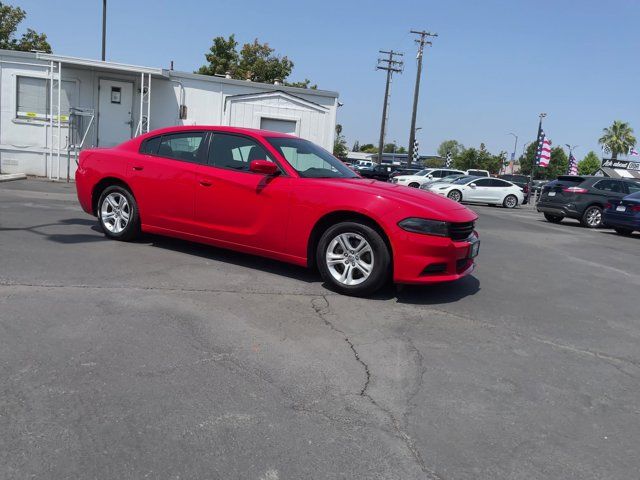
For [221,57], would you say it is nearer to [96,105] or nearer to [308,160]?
[96,105]

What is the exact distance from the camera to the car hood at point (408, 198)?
5297mm

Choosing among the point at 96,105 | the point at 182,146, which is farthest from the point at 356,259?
the point at 96,105

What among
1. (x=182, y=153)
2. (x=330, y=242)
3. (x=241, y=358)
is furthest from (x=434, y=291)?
(x=182, y=153)

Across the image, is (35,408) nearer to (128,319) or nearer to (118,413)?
(118,413)

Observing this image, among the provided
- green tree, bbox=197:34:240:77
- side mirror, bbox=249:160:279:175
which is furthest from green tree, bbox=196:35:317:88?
side mirror, bbox=249:160:279:175

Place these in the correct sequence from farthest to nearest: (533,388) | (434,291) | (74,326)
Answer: (434,291) < (74,326) < (533,388)

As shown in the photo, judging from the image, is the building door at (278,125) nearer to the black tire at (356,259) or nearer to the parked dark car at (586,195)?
the parked dark car at (586,195)

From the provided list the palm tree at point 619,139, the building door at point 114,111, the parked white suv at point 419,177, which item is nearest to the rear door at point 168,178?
the building door at point 114,111

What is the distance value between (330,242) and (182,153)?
232cm

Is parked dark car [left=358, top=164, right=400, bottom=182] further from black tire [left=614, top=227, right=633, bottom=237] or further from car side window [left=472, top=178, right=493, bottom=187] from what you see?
black tire [left=614, top=227, right=633, bottom=237]

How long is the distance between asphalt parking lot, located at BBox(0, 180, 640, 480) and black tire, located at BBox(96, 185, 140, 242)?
682mm

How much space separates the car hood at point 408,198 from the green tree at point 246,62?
3913 cm

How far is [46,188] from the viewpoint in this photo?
45.9ft

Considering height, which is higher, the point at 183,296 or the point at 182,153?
the point at 182,153
